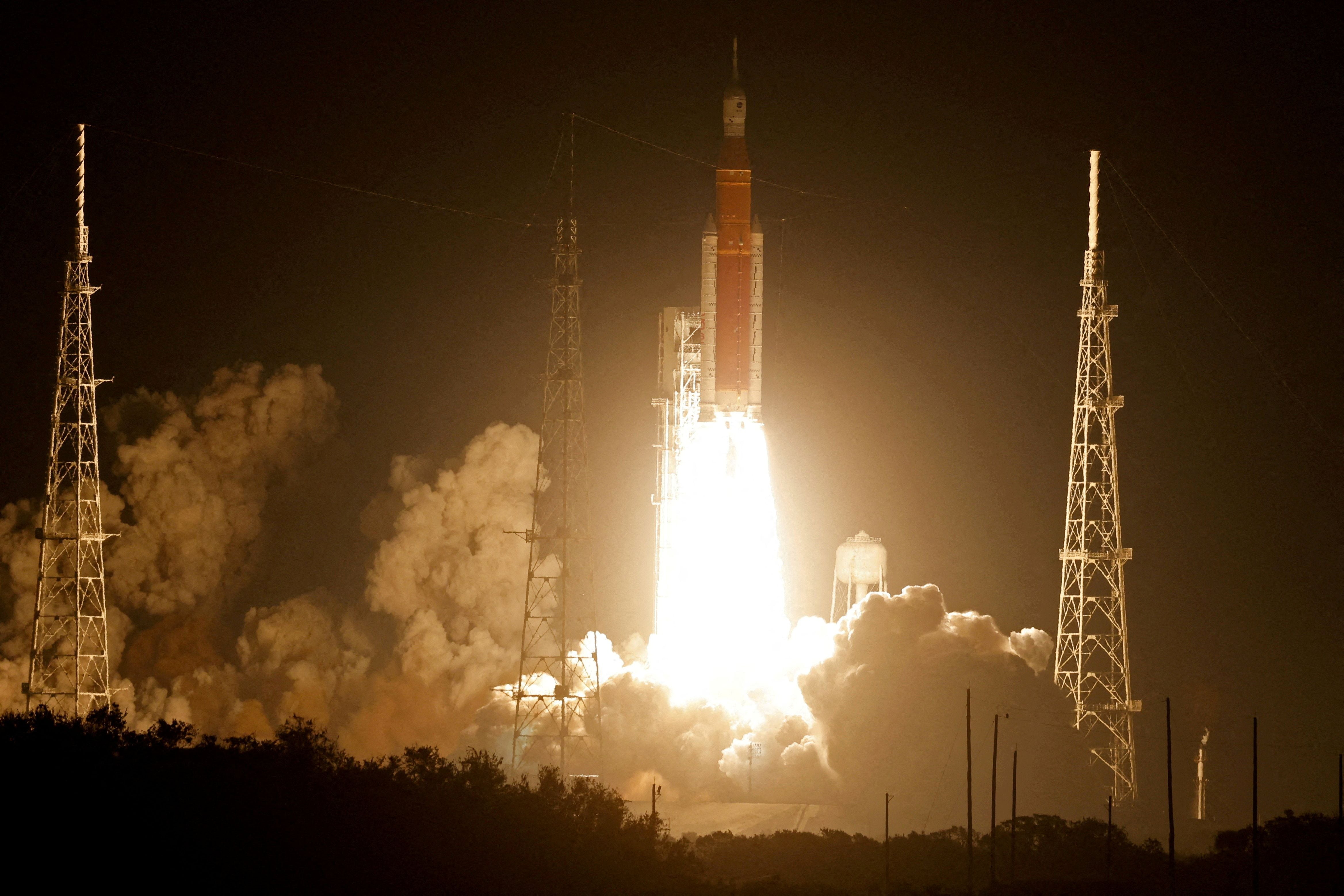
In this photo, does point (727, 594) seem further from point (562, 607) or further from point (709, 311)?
point (709, 311)

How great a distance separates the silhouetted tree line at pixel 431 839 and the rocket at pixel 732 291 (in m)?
10.4

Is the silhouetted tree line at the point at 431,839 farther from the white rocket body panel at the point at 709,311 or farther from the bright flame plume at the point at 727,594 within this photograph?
the white rocket body panel at the point at 709,311

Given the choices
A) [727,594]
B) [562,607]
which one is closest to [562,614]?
[562,607]

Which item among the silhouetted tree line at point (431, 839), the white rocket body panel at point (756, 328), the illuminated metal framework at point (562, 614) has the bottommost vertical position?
the silhouetted tree line at point (431, 839)

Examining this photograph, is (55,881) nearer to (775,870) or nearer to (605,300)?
(775,870)

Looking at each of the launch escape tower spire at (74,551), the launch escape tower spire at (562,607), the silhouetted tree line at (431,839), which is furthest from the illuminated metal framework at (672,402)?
the launch escape tower spire at (74,551)

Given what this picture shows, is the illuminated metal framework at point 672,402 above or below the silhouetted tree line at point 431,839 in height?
above

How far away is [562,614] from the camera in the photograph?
5441cm

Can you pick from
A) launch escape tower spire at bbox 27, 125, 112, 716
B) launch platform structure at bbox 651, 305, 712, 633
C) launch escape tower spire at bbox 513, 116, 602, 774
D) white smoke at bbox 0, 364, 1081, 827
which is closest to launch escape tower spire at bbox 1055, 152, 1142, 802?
white smoke at bbox 0, 364, 1081, 827

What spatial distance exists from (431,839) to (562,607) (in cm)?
1293

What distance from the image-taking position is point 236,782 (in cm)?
4141

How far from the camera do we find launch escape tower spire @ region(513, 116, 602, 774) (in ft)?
176

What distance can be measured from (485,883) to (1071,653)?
65.0 ft

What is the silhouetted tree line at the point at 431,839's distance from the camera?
3822cm
